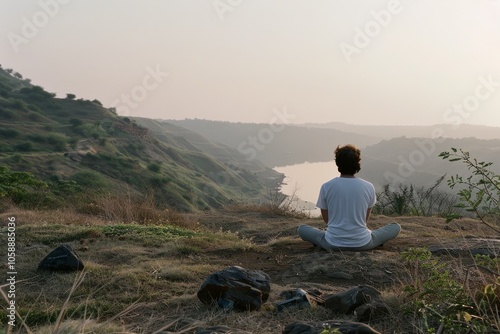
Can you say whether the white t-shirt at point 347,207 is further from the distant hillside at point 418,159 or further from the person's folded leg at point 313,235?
the distant hillside at point 418,159

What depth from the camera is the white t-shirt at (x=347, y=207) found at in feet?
20.3

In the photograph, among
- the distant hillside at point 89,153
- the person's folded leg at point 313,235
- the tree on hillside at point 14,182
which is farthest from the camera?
the distant hillside at point 89,153

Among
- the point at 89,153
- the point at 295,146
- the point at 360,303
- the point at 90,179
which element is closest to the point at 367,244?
the point at 360,303

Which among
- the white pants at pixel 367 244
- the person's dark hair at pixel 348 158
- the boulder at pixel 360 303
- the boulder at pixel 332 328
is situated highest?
the person's dark hair at pixel 348 158

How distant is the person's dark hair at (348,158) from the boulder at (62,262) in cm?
332

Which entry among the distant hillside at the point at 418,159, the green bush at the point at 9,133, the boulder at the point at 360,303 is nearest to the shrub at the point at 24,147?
the green bush at the point at 9,133

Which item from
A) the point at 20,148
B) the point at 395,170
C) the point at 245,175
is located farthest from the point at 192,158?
the point at 20,148

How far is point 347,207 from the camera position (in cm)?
620

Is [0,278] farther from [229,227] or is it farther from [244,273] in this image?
[229,227]

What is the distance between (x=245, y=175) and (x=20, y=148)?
63831mm

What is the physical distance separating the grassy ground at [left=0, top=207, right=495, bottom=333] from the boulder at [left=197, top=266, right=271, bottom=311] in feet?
0.30

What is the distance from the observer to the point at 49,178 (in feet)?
136

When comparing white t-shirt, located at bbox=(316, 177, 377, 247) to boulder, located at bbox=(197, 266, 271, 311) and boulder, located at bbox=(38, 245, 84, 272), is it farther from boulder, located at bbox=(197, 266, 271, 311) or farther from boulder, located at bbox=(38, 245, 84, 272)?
boulder, located at bbox=(38, 245, 84, 272)

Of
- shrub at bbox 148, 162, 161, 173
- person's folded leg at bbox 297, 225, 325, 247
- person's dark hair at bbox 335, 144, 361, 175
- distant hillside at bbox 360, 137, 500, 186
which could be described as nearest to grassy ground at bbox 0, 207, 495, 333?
person's folded leg at bbox 297, 225, 325, 247
